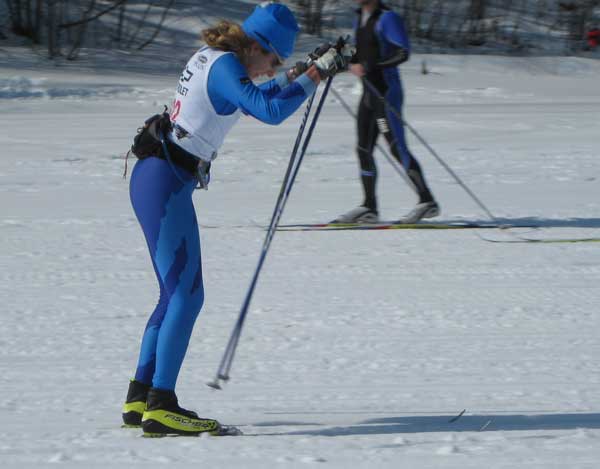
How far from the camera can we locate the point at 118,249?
7289mm

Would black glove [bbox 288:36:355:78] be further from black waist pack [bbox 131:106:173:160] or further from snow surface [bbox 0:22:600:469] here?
snow surface [bbox 0:22:600:469]

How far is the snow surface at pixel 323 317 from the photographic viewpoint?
3920mm

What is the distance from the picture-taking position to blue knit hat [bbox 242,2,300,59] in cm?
386

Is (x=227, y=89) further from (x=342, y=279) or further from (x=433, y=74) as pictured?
(x=433, y=74)

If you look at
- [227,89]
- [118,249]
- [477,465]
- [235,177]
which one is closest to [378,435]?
[477,465]

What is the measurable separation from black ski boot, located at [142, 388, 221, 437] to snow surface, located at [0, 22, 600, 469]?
46 millimetres

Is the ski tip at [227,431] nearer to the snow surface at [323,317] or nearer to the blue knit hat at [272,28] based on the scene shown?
the snow surface at [323,317]

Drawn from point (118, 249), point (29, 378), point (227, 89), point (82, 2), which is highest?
point (227, 89)

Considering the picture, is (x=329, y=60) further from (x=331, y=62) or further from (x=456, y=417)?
(x=456, y=417)

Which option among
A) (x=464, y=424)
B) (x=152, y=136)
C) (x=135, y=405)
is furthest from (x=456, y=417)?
(x=152, y=136)

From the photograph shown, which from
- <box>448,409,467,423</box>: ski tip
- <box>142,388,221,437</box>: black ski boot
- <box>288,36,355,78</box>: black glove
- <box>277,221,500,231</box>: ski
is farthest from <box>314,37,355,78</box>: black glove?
<box>277,221,500,231</box>: ski

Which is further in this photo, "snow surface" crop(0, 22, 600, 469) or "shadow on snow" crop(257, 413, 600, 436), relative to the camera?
"shadow on snow" crop(257, 413, 600, 436)

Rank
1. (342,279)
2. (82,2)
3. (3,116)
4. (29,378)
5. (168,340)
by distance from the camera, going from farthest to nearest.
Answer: (82,2), (3,116), (342,279), (29,378), (168,340)

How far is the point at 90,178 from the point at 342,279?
13.6ft
